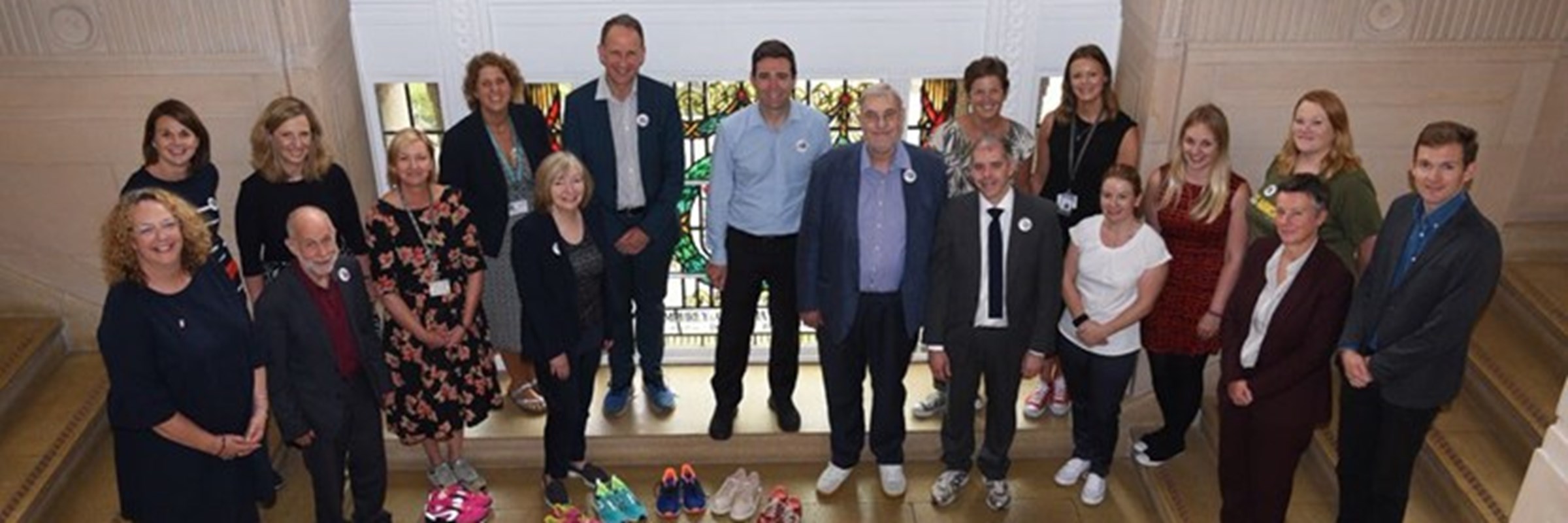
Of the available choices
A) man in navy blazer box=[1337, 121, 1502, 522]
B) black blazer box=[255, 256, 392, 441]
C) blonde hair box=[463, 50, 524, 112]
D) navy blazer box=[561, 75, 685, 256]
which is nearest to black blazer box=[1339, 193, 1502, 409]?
man in navy blazer box=[1337, 121, 1502, 522]

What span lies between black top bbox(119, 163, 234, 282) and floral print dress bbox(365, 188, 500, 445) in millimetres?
566

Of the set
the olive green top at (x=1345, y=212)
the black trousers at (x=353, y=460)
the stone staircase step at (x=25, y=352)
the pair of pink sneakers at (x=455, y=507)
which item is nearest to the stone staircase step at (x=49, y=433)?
the stone staircase step at (x=25, y=352)

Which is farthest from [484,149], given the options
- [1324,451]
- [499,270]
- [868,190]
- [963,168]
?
[1324,451]

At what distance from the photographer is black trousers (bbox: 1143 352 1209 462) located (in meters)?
4.87

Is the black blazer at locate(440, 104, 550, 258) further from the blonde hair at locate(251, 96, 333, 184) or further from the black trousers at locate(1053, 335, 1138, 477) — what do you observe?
the black trousers at locate(1053, 335, 1138, 477)

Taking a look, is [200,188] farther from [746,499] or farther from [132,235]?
[746,499]

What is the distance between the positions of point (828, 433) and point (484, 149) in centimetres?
193

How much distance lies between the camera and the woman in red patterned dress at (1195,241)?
442cm

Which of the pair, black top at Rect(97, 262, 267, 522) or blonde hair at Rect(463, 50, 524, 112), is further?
blonde hair at Rect(463, 50, 524, 112)

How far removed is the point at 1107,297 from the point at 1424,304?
3.57 ft

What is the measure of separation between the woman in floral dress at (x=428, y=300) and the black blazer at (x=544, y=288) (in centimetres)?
24

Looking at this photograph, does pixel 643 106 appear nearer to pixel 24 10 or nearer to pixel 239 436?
pixel 239 436

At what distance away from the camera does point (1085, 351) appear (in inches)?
188

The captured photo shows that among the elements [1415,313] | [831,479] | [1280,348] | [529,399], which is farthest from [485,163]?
[1415,313]
